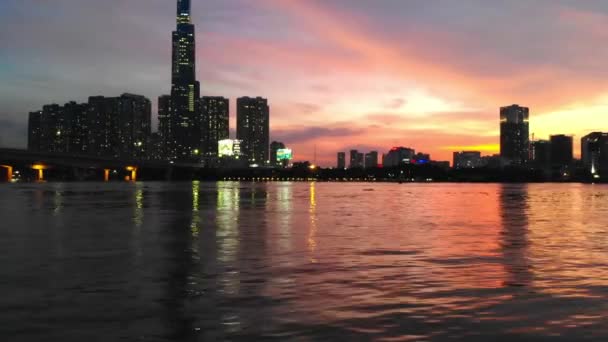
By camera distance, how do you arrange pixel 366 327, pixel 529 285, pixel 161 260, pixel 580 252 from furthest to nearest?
1. pixel 580 252
2. pixel 161 260
3. pixel 529 285
4. pixel 366 327

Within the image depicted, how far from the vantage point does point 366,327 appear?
14875 millimetres

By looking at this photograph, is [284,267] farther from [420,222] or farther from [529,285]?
[420,222]

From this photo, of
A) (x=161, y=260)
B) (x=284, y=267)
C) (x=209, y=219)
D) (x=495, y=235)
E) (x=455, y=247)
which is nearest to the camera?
(x=284, y=267)

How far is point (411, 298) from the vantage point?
18.7 m

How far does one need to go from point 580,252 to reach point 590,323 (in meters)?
16.7

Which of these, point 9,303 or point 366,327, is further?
point 9,303

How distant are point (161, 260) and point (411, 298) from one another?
42.1 feet

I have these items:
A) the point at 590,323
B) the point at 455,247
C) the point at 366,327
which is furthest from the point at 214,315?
the point at 455,247

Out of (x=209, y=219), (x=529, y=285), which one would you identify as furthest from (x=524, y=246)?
(x=209, y=219)

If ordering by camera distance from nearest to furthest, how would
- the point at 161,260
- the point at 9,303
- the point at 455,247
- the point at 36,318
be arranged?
the point at 36,318 → the point at 9,303 → the point at 161,260 → the point at 455,247

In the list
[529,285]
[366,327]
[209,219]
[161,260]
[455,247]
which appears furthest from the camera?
[209,219]

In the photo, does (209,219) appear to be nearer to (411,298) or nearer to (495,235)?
(495,235)

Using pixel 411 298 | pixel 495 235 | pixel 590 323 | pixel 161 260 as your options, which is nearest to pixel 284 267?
pixel 161 260

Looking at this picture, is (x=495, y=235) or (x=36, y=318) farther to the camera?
(x=495, y=235)
